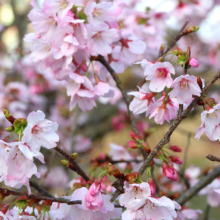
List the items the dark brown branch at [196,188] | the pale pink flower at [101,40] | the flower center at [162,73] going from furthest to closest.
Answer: the dark brown branch at [196,188], the pale pink flower at [101,40], the flower center at [162,73]

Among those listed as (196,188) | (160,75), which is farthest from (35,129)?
(196,188)

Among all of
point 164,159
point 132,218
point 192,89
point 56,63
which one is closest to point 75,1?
point 56,63

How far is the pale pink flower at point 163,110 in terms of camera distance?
907mm

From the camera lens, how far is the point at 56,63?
1142 mm

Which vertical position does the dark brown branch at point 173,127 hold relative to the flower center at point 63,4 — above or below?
below

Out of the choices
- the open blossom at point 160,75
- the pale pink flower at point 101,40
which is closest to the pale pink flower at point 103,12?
the pale pink flower at point 101,40

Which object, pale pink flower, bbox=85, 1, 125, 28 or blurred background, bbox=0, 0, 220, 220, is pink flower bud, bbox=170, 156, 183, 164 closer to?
pale pink flower, bbox=85, 1, 125, 28

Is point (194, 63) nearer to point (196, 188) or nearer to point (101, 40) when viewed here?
point (101, 40)

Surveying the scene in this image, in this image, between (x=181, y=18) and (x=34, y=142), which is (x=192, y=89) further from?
(x=181, y=18)

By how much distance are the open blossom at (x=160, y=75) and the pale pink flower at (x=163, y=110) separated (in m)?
0.07

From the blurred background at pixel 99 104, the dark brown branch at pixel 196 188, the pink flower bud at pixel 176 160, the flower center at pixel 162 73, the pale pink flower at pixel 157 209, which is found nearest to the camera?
the pale pink flower at pixel 157 209

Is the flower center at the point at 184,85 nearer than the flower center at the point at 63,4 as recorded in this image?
Yes

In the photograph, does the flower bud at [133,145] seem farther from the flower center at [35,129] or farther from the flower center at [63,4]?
the flower center at [63,4]

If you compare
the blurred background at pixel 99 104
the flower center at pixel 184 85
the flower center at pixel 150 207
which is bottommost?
the blurred background at pixel 99 104
